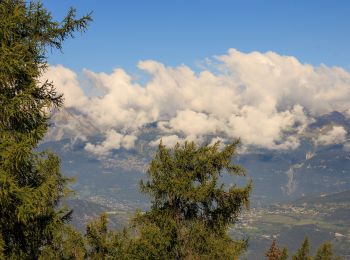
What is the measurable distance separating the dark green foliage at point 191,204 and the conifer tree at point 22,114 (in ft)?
26.4

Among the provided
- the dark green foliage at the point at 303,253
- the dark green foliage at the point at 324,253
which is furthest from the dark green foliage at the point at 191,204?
the dark green foliage at the point at 303,253

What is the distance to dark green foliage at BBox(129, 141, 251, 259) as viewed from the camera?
22438 mm

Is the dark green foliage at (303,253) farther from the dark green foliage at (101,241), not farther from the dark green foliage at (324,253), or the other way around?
the dark green foliage at (101,241)

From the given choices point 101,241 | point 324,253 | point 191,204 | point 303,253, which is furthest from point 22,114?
point 303,253

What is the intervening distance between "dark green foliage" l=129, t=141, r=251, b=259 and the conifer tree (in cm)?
805

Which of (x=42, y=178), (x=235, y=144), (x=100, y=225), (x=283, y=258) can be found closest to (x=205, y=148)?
(x=235, y=144)

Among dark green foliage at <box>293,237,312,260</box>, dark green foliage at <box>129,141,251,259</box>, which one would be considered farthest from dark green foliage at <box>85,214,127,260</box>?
dark green foliage at <box>293,237,312,260</box>

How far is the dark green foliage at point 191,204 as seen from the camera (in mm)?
22438

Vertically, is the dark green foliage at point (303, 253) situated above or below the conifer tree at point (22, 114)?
below

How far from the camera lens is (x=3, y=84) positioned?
1355 cm

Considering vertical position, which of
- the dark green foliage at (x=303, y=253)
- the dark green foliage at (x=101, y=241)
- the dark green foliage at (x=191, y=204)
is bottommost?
the dark green foliage at (x=303, y=253)

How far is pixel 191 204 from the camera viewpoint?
23219mm

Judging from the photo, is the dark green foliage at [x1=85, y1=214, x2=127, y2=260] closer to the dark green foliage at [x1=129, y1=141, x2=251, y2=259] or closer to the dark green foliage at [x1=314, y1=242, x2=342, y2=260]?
the dark green foliage at [x1=129, y1=141, x2=251, y2=259]

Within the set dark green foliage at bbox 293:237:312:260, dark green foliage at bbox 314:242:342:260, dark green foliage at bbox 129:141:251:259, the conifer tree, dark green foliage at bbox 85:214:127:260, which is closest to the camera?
the conifer tree
